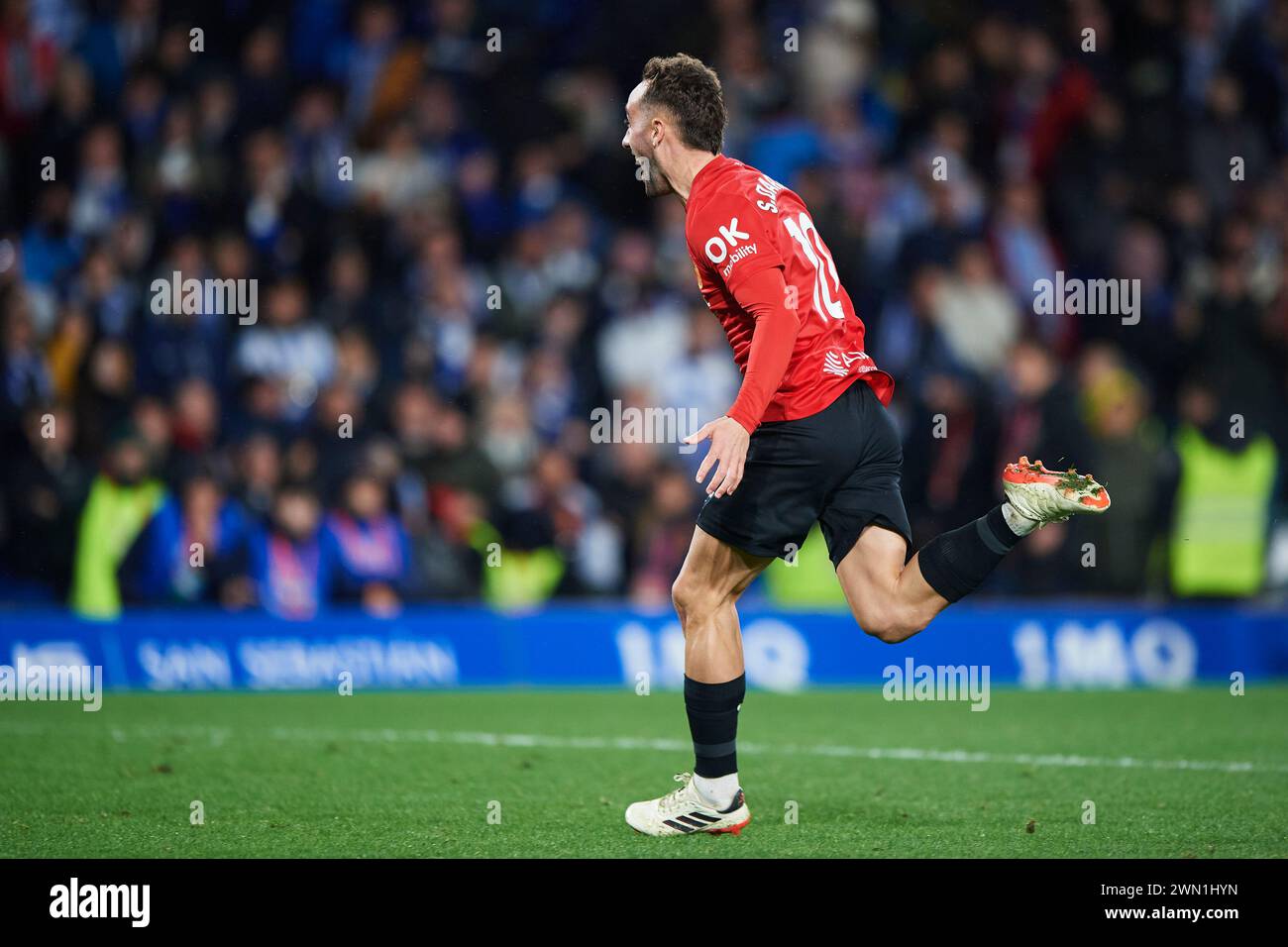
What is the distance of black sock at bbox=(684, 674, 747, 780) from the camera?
551 cm

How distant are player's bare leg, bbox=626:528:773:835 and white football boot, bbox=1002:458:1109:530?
2.66ft

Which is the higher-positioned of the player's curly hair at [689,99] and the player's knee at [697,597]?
the player's curly hair at [689,99]

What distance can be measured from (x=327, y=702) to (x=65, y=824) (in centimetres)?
401

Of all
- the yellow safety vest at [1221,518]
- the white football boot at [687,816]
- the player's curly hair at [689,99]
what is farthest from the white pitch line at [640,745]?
the yellow safety vest at [1221,518]

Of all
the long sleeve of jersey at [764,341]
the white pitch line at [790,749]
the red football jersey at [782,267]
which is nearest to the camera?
the long sleeve of jersey at [764,341]

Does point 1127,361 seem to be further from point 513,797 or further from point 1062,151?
point 513,797

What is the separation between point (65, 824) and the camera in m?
5.62

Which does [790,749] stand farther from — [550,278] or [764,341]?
[550,278]

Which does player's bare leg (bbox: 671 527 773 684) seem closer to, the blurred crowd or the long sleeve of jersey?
the long sleeve of jersey

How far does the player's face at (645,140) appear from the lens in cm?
557

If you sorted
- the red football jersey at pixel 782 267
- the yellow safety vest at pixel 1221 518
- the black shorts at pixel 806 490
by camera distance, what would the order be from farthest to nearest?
1. the yellow safety vest at pixel 1221 518
2. the black shorts at pixel 806 490
3. the red football jersey at pixel 782 267

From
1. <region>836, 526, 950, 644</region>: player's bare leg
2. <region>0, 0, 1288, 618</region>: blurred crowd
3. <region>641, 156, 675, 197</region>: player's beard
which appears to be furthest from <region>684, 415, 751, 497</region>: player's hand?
<region>0, 0, 1288, 618</region>: blurred crowd

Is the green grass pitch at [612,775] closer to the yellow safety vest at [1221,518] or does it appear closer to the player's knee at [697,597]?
the player's knee at [697,597]

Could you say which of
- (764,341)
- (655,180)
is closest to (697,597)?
(764,341)
